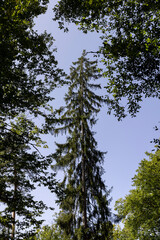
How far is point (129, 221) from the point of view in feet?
42.7

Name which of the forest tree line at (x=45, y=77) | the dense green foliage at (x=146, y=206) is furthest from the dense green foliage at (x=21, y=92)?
the dense green foliage at (x=146, y=206)

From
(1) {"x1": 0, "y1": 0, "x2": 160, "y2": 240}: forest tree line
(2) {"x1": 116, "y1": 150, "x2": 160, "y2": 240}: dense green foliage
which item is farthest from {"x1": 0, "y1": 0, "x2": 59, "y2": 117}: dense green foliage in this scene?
(2) {"x1": 116, "y1": 150, "x2": 160, "y2": 240}: dense green foliage

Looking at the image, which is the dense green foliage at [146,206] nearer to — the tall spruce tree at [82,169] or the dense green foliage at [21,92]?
the tall spruce tree at [82,169]

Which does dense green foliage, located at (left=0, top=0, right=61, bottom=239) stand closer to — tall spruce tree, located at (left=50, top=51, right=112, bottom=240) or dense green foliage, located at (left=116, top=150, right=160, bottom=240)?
tall spruce tree, located at (left=50, top=51, right=112, bottom=240)

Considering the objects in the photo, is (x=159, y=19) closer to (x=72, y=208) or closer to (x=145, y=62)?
(x=145, y=62)

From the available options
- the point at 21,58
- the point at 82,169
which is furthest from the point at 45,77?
the point at 82,169

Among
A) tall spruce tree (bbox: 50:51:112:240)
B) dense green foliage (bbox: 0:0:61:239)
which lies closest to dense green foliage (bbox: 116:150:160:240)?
tall spruce tree (bbox: 50:51:112:240)

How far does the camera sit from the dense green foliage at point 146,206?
12.2m

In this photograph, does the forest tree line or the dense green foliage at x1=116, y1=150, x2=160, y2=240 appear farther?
the dense green foliage at x1=116, y1=150, x2=160, y2=240

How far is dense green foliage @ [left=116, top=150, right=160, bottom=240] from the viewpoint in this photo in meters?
12.2

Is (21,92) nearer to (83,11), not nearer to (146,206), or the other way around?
(83,11)

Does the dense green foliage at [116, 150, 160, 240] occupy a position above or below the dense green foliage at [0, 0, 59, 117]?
below

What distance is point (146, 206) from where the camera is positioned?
41.1 feet

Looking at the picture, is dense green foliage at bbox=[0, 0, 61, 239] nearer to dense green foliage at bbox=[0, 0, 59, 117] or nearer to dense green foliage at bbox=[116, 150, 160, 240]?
dense green foliage at bbox=[0, 0, 59, 117]
